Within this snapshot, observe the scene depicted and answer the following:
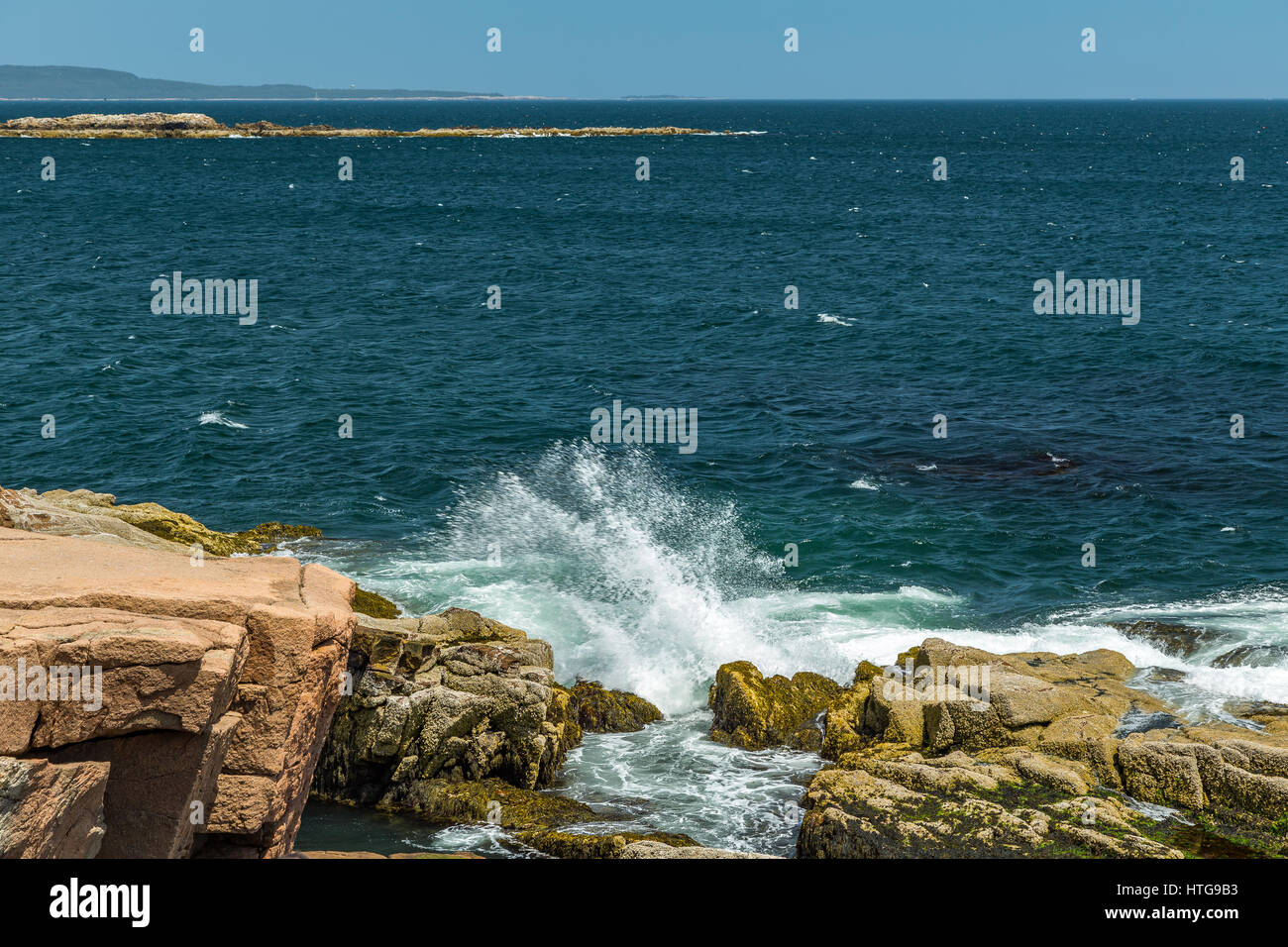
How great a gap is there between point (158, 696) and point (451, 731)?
30.7 feet

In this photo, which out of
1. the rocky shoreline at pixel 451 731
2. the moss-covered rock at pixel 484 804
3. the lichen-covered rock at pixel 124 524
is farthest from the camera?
the lichen-covered rock at pixel 124 524

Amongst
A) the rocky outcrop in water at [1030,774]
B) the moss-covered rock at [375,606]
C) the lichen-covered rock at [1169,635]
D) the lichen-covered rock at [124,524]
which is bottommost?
the lichen-covered rock at [1169,635]

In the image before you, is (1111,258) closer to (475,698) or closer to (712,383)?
(712,383)

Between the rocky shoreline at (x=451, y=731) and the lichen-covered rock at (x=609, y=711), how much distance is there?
0.16ft

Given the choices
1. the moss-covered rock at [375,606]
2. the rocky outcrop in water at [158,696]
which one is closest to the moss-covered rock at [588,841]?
the rocky outcrop in water at [158,696]

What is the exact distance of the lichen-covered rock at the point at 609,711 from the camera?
2427 cm

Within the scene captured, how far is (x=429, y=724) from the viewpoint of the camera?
67.3 feet

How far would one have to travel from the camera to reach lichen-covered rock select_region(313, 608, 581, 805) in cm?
2027
